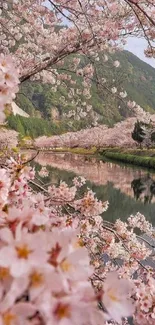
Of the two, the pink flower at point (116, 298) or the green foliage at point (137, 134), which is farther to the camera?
the green foliage at point (137, 134)

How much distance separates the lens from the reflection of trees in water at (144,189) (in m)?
22.2

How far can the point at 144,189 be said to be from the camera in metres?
24.8

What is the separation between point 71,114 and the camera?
895 cm

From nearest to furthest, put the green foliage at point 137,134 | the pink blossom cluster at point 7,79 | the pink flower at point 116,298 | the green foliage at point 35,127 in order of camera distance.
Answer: the pink flower at point 116,298, the pink blossom cluster at point 7,79, the green foliage at point 137,134, the green foliage at point 35,127

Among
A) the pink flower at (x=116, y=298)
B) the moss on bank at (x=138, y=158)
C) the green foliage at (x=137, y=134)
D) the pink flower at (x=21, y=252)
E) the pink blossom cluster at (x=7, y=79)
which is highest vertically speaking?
the pink blossom cluster at (x=7, y=79)

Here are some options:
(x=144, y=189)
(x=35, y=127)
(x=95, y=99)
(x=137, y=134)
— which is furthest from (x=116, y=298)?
(x=95, y=99)

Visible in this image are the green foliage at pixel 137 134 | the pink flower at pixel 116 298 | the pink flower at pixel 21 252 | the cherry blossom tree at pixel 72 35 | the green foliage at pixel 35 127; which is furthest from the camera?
the green foliage at pixel 35 127

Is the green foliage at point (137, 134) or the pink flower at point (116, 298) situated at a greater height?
the pink flower at point (116, 298)

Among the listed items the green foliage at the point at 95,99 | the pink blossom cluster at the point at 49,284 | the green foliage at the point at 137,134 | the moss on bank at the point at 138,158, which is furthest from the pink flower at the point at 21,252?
the green foliage at the point at 137,134

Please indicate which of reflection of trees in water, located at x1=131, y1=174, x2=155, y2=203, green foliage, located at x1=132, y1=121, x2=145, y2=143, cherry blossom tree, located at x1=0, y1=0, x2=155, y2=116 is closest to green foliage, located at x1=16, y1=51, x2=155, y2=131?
cherry blossom tree, located at x1=0, y1=0, x2=155, y2=116

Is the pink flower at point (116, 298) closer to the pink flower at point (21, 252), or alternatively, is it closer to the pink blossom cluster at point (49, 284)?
the pink blossom cluster at point (49, 284)

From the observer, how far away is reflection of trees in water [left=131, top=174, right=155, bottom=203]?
22.2m

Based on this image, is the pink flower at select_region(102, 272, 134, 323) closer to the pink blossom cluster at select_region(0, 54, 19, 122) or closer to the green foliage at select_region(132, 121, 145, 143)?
the pink blossom cluster at select_region(0, 54, 19, 122)

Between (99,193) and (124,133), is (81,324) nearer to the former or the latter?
(99,193)
